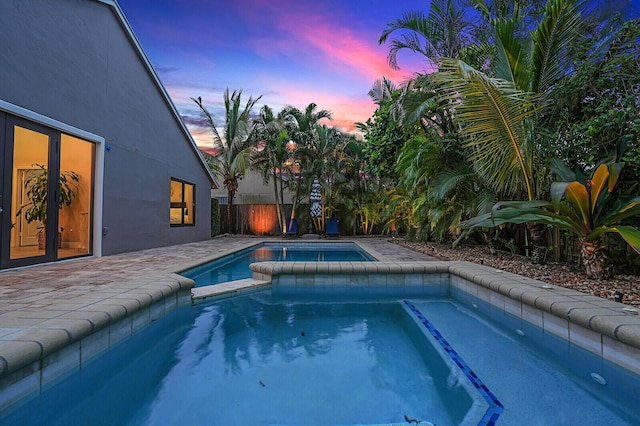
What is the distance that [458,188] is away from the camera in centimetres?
740

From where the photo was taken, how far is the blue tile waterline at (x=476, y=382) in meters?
1.83

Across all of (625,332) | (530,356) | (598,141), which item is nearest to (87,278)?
(530,356)

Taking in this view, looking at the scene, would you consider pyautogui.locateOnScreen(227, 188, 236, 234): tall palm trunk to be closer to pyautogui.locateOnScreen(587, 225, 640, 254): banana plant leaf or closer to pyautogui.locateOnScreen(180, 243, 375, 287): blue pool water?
pyautogui.locateOnScreen(180, 243, 375, 287): blue pool water

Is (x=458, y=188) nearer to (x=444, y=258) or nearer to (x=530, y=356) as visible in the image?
(x=444, y=258)

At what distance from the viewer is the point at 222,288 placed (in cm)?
455

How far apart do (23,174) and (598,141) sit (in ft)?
30.0

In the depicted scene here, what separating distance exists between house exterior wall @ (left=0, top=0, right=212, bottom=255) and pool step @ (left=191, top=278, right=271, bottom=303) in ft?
12.2

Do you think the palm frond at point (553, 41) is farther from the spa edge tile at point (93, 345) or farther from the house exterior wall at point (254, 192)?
the house exterior wall at point (254, 192)

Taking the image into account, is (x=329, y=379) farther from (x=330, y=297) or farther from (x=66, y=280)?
(x=66, y=280)

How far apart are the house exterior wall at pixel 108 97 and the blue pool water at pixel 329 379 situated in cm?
452

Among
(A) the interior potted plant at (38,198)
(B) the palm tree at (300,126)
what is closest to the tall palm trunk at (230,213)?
(B) the palm tree at (300,126)

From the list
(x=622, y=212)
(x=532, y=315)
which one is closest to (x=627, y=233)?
(x=622, y=212)

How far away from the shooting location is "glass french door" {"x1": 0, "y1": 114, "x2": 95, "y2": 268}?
4.76 meters

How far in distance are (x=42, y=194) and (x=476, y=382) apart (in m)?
7.15
